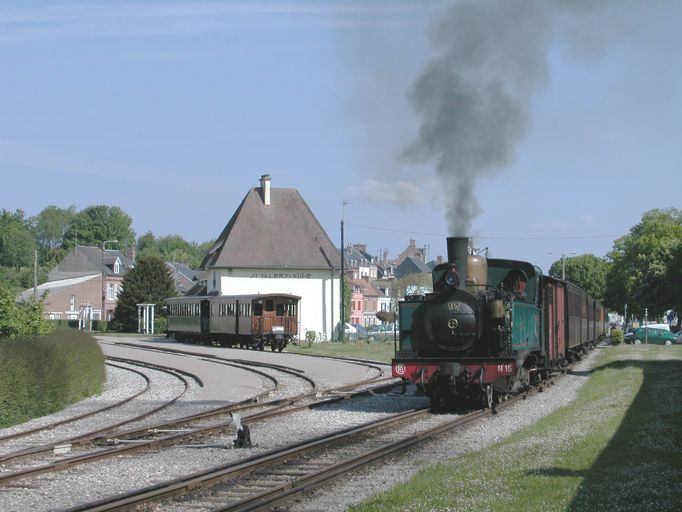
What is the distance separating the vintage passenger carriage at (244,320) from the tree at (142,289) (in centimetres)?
2028

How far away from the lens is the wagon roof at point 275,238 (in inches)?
2689

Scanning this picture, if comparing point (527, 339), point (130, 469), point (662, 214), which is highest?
point (662, 214)

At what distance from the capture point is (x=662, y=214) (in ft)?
348

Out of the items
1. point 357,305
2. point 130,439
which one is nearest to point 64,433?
point 130,439

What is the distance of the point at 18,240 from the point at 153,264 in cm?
8228

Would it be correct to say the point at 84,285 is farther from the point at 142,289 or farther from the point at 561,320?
the point at 561,320

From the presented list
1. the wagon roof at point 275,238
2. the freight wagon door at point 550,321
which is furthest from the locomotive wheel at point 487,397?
the wagon roof at point 275,238

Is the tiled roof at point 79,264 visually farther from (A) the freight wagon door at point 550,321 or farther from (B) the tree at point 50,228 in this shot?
(A) the freight wagon door at point 550,321

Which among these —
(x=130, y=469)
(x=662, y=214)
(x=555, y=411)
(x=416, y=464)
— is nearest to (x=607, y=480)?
(x=416, y=464)

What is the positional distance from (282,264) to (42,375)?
48072 millimetres

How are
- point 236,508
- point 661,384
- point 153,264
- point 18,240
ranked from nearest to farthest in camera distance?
point 236,508 → point 661,384 → point 153,264 → point 18,240

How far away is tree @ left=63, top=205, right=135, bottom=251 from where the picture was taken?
163m

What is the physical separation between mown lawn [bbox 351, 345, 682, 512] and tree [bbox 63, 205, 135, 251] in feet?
→ 497

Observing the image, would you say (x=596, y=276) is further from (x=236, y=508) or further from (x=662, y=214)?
(x=236, y=508)
